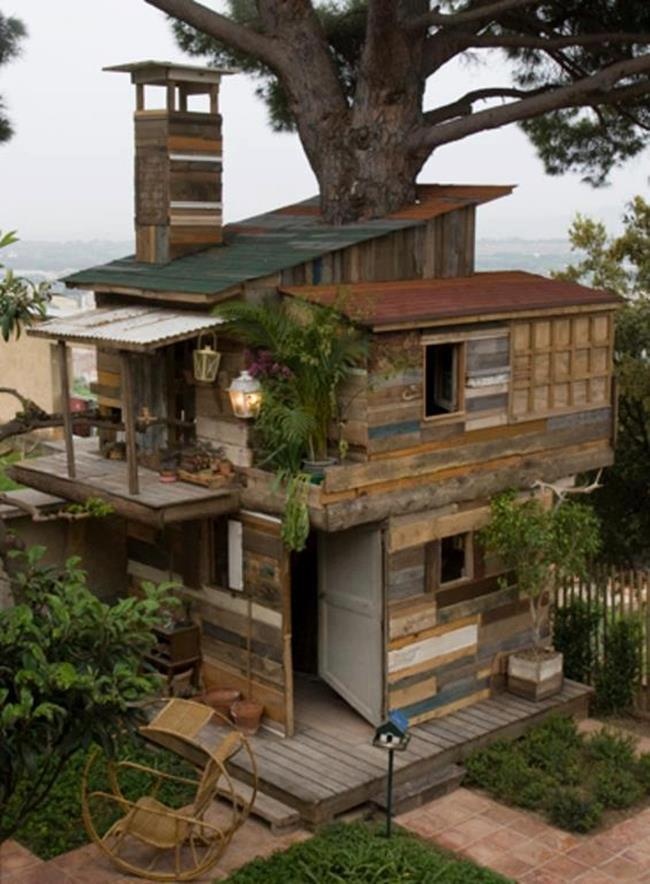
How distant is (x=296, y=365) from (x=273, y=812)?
395 cm

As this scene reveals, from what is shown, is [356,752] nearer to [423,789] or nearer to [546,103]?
[423,789]

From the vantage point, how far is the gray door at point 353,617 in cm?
1138

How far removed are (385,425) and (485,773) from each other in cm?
340

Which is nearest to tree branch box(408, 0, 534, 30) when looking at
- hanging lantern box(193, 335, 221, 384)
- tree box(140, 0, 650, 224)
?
tree box(140, 0, 650, 224)

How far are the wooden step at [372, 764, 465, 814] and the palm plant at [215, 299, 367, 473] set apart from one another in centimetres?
305

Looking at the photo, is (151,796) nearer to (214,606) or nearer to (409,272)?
(214,606)

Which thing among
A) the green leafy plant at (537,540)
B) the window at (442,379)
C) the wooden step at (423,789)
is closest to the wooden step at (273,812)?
the wooden step at (423,789)

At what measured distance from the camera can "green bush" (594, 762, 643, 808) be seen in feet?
35.2

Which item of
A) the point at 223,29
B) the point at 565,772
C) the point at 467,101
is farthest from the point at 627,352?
the point at 565,772

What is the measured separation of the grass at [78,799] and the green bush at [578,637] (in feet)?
15.4

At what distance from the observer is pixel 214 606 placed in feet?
39.5

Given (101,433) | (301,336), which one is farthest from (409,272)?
(101,433)

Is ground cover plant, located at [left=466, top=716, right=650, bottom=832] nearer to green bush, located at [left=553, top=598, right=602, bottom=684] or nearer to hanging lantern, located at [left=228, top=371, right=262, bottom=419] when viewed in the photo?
green bush, located at [left=553, top=598, right=602, bottom=684]

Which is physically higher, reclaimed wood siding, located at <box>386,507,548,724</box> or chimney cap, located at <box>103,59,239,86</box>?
chimney cap, located at <box>103,59,239,86</box>
